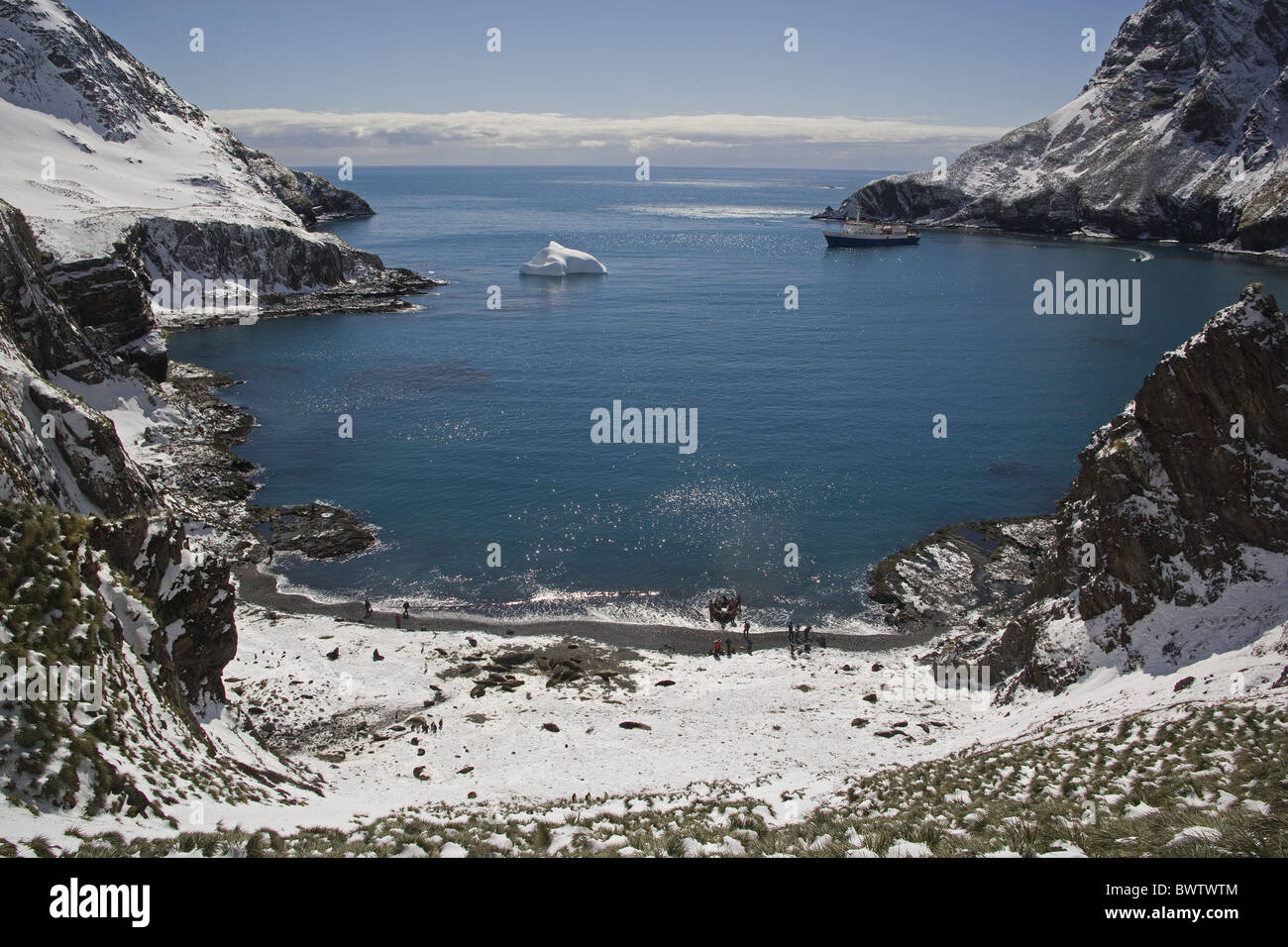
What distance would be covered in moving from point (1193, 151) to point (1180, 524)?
18538 centimetres

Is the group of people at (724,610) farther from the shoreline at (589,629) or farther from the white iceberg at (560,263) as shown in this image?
the white iceberg at (560,263)

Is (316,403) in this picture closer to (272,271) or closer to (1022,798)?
(272,271)

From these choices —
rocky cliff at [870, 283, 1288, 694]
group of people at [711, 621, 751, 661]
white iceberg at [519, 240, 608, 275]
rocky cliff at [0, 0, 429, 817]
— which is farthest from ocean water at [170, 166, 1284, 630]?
rocky cliff at [870, 283, 1288, 694]

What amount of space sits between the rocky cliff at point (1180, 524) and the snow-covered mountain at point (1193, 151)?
482ft

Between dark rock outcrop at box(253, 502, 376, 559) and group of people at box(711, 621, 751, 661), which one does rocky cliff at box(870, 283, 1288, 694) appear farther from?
dark rock outcrop at box(253, 502, 376, 559)

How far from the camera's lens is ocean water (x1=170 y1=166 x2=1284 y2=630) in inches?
1874

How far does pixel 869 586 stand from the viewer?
4547cm

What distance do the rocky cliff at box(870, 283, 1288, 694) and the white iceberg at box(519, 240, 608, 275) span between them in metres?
117

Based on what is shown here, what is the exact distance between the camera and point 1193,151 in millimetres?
172875

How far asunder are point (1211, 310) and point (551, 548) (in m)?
96.7

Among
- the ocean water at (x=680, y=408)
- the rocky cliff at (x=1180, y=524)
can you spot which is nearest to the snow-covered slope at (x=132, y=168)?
the ocean water at (x=680, y=408)

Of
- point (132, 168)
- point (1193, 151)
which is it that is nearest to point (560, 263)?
point (132, 168)

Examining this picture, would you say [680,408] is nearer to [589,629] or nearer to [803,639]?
[589,629]

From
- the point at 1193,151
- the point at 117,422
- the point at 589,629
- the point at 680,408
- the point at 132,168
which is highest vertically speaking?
the point at 1193,151
